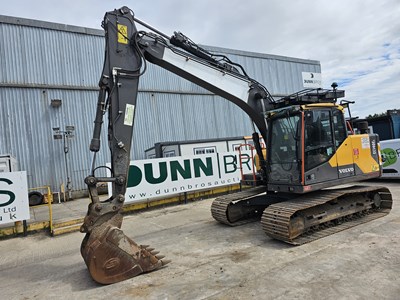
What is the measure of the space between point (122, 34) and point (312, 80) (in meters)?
24.9

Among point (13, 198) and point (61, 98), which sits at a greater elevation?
point (61, 98)

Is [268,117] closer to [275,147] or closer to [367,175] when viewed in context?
[275,147]

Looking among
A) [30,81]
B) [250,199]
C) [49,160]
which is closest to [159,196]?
[250,199]

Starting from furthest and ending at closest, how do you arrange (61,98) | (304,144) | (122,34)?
(61,98) → (304,144) → (122,34)

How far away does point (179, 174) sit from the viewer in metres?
10.8

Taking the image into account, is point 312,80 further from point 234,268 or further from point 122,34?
point 234,268

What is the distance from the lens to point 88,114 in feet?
56.9

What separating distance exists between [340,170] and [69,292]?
5.34 meters

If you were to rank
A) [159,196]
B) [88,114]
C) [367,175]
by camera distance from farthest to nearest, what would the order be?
[88,114]
[159,196]
[367,175]

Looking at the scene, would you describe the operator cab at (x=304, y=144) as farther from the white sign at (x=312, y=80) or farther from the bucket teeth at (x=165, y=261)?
the white sign at (x=312, y=80)

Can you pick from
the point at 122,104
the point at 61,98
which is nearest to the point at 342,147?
the point at 122,104

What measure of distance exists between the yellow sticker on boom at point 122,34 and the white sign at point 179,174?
205 inches

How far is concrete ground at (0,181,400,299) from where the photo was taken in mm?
3883

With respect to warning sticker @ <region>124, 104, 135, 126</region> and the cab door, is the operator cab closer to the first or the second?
the cab door
